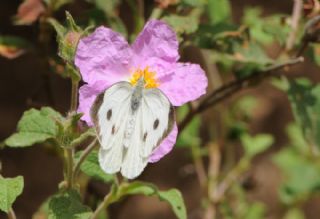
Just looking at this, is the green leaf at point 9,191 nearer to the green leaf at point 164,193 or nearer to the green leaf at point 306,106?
the green leaf at point 164,193

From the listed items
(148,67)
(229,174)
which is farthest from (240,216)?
(148,67)

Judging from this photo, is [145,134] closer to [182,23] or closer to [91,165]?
[91,165]

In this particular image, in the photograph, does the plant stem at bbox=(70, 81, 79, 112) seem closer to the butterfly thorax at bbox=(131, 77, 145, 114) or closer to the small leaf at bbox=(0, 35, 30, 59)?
the butterfly thorax at bbox=(131, 77, 145, 114)

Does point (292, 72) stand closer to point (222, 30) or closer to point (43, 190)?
point (43, 190)

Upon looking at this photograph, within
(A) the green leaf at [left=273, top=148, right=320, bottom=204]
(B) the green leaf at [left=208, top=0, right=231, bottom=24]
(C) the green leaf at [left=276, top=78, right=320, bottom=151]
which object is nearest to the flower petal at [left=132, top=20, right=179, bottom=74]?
(C) the green leaf at [left=276, top=78, right=320, bottom=151]

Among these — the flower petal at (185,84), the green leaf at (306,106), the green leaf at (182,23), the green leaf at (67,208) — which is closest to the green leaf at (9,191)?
the green leaf at (67,208)

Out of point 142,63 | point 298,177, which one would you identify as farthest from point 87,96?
point 298,177

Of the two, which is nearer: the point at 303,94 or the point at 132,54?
the point at 132,54
